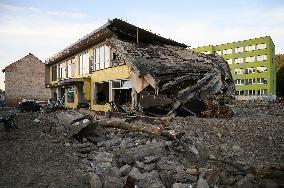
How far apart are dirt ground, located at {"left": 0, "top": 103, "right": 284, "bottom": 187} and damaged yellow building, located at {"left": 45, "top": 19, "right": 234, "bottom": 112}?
11.7 ft

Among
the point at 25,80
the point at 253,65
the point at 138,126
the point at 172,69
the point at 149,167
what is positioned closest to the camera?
the point at 149,167

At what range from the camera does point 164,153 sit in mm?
7879

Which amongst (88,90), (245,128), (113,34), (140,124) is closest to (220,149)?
(245,128)

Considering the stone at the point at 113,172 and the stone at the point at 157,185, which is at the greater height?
the stone at the point at 113,172

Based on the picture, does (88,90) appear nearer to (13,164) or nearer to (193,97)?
(193,97)

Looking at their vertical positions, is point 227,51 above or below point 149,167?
above

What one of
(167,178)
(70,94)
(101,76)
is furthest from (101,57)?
(167,178)

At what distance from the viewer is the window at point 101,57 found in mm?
19225

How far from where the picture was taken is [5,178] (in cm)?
665

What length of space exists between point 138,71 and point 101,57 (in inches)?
264

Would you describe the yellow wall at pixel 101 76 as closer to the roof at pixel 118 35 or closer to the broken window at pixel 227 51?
the roof at pixel 118 35

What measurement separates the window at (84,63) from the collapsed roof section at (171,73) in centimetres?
508

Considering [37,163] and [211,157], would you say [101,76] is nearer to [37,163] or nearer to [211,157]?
[37,163]

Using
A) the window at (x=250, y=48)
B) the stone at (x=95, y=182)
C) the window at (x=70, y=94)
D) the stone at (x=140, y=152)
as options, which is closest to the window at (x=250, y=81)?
the window at (x=250, y=48)
